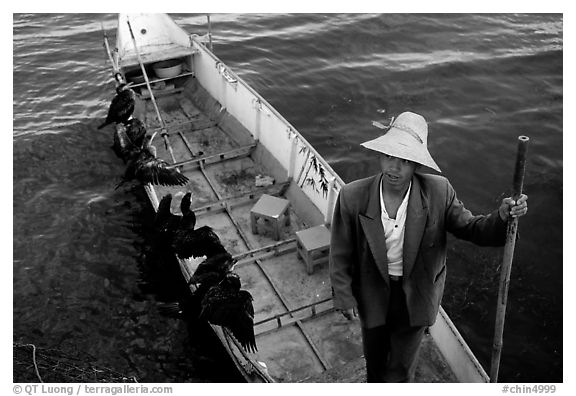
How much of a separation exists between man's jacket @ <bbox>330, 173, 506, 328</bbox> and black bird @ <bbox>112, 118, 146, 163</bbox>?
21.3ft

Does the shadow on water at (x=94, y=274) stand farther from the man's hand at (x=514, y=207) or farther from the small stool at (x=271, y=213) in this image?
the man's hand at (x=514, y=207)

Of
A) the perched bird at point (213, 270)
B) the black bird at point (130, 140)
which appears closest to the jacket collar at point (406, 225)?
the perched bird at point (213, 270)

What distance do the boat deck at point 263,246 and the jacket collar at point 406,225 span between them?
2.35 m

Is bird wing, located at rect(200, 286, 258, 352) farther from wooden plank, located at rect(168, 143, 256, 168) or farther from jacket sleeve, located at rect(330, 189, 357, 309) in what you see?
wooden plank, located at rect(168, 143, 256, 168)

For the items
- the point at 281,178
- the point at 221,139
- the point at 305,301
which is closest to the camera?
the point at 305,301

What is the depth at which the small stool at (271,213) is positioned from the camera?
8758 millimetres

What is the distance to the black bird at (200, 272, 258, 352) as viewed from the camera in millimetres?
6469

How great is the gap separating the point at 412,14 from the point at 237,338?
50.9 ft

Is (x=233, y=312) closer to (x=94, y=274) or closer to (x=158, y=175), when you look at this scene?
(x=158, y=175)

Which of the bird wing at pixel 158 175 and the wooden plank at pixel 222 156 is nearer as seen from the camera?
the bird wing at pixel 158 175

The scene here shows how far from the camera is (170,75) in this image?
13.1 meters

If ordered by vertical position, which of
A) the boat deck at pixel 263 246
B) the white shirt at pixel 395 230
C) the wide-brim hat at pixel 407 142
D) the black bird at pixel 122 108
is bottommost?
the boat deck at pixel 263 246
